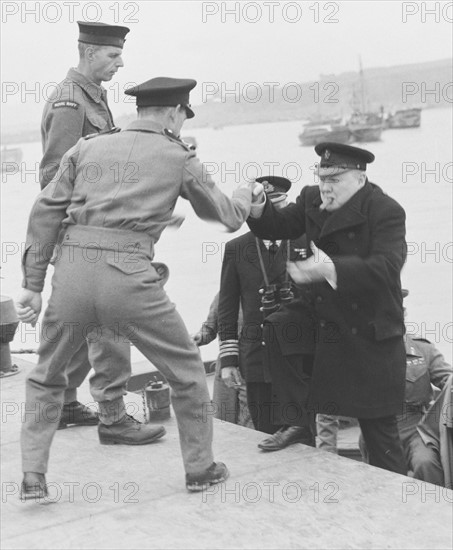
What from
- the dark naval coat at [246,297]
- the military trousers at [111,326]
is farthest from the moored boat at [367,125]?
the military trousers at [111,326]

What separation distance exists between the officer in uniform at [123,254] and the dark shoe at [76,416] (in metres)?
1.17

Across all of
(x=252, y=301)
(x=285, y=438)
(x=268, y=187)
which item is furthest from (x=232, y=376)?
(x=268, y=187)

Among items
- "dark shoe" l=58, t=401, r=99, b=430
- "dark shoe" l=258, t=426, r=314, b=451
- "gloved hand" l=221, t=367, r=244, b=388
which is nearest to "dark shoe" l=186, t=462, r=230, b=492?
"dark shoe" l=258, t=426, r=314, b=451

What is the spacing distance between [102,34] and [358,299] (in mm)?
1877

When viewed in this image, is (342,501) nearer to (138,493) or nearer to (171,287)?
(138,493)

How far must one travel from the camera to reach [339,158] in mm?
Result: 4402

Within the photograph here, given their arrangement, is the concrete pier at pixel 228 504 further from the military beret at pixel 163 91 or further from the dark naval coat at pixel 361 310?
the military beret at pixel 163 91

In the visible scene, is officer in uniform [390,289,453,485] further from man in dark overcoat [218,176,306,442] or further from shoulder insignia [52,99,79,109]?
shoulder insignia [52,99,79,109]

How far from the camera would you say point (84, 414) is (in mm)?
5434

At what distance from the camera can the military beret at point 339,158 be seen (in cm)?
438

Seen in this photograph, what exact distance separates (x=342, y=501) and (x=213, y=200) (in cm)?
133

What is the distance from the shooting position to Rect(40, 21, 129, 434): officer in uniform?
5023mm

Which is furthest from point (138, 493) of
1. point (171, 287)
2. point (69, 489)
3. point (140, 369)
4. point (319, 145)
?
point (171, 287)

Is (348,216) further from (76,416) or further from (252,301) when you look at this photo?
(76,416)
